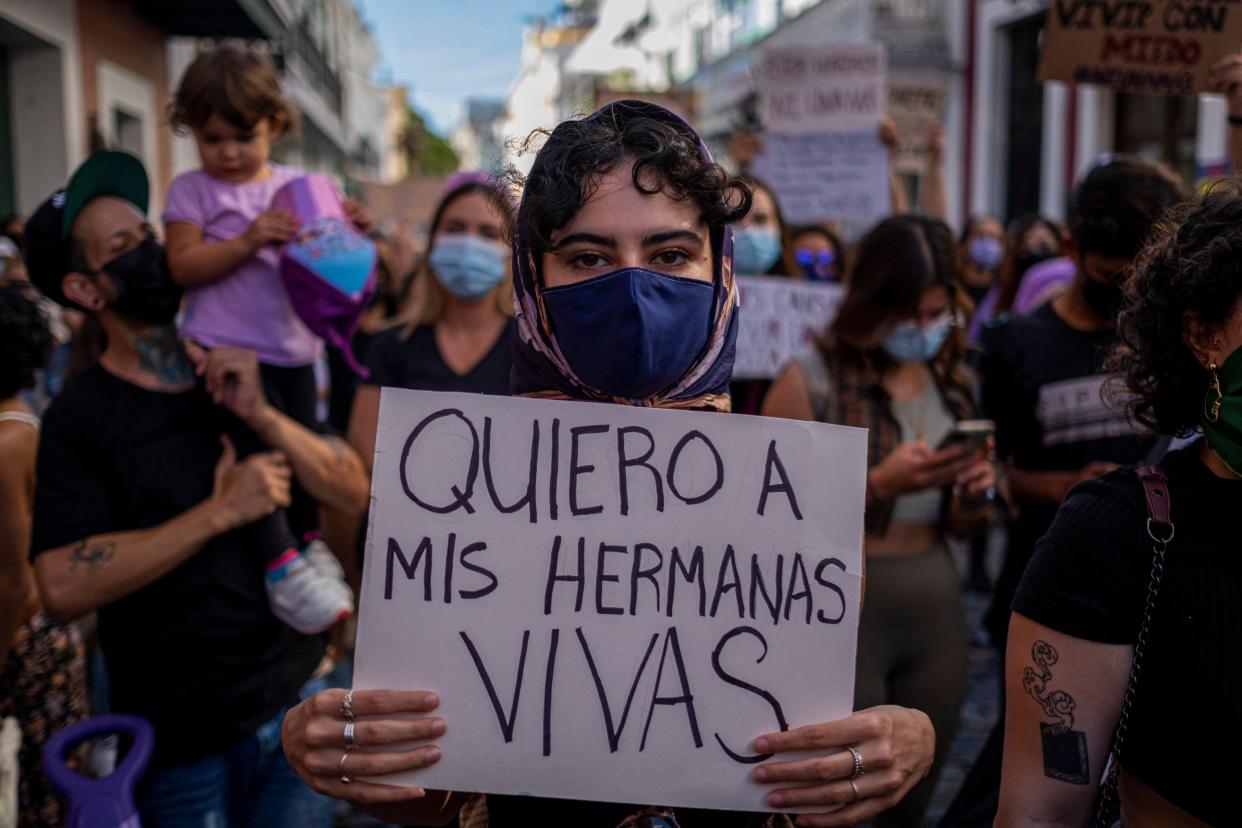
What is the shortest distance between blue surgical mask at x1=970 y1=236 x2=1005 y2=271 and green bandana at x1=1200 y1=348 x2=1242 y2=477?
6.68m

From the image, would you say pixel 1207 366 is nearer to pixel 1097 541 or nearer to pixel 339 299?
pixel 1097 541

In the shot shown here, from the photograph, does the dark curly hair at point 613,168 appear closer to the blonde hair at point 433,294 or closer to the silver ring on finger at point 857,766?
the silver ring on finger at point 857,766

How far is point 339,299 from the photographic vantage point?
112 inches

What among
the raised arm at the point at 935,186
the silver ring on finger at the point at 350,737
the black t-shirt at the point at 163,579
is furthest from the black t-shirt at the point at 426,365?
the raised arm at the point at 935,186

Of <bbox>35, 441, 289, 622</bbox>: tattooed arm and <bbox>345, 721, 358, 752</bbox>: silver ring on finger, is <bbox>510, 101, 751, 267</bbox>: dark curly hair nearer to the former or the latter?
<bbox>345, 721, 358, 752</bbox>: silver ring on finger

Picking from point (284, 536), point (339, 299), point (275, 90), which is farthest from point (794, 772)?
point (275, 90)

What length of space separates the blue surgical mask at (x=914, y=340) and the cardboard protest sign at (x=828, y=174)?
2813 mm

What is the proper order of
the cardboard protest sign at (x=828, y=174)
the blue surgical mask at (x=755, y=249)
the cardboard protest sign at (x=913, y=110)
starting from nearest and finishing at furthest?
1. the blue surgical mask at (x=755, y=249)
2. the cardboard protest sign at (x=828, y=174)
3. the cardboard protest sign at (x=913, y=110)

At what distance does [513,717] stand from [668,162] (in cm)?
82

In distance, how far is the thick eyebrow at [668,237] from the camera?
1520 millimetres

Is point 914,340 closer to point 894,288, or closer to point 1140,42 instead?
point 894,288

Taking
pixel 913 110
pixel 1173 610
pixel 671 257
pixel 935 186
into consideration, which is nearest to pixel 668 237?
pixel 671 257

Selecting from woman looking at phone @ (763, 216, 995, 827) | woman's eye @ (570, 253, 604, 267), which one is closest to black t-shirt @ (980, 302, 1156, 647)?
woman looking at phone @ (763, 216, 995, 827)

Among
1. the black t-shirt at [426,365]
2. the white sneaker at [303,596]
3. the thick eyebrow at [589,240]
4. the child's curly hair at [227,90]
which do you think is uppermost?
the child's curly hair at [227,90]
